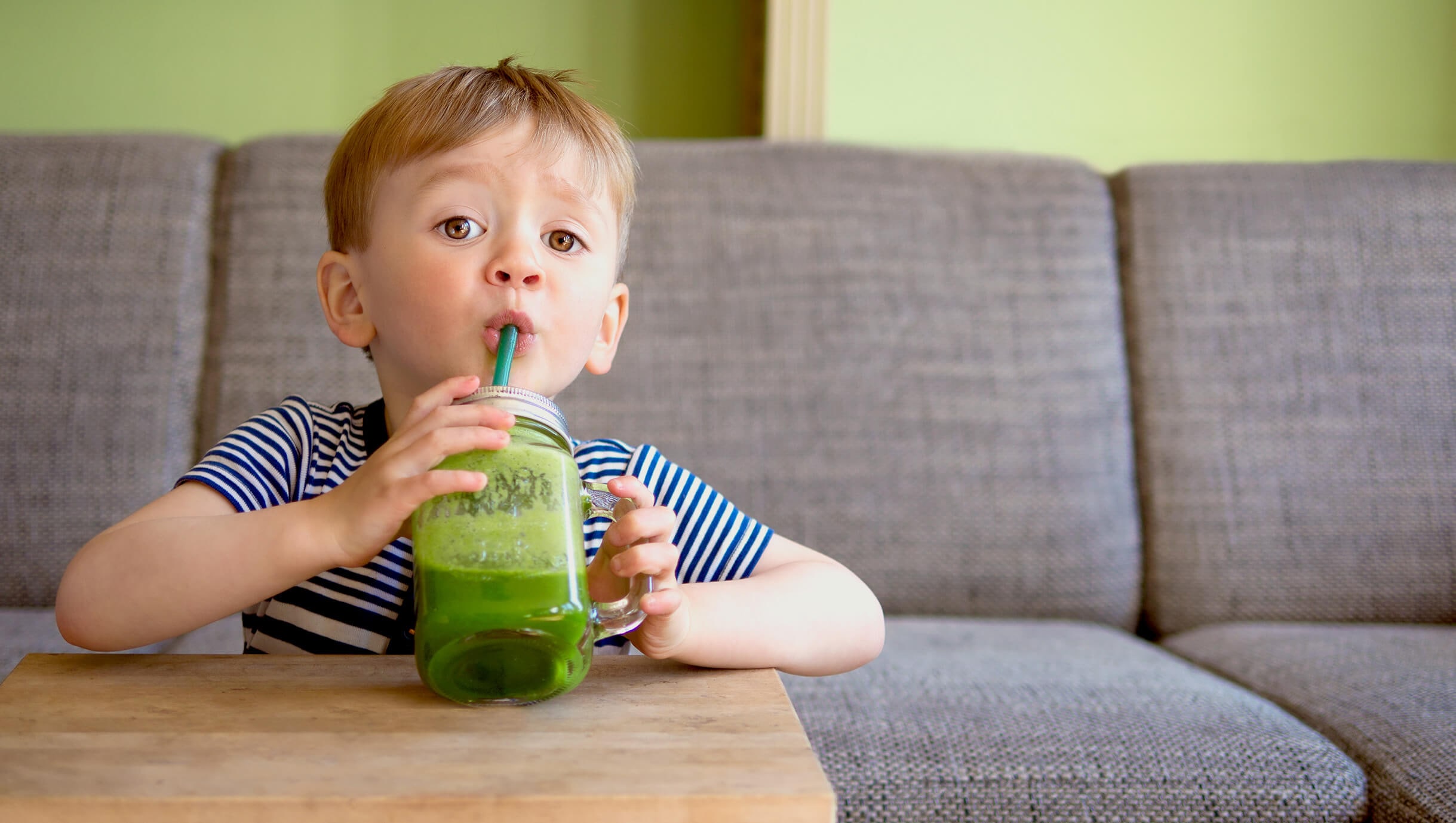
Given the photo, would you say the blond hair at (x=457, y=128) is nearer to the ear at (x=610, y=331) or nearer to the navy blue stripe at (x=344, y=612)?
the ear at (x=610, y=331)

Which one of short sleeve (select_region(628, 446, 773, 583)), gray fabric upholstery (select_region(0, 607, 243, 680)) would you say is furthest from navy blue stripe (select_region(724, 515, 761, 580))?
gray fabric upholstery (select_region(0, 607, 243, 680))

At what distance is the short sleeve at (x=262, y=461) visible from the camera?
0.72m

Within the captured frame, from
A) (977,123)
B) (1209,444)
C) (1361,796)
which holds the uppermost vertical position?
(977,123)

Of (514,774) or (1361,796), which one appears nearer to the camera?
(514,774)

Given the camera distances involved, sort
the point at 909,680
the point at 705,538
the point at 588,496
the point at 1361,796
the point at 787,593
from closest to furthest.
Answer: the point at 588,496 < the point at 787,593 < the point at 705,538 < the point at 1361,796 < the point at 909,680

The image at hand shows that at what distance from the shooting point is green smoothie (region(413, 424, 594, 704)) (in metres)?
0.49

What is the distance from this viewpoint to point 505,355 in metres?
0.62

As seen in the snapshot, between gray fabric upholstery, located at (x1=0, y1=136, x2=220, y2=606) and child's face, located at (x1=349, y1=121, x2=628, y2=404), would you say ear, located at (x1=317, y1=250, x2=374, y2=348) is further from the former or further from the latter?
gray fabric upholstery, located at (x1=0, y1=136, x2=220, y2=606)

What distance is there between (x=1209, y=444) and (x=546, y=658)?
4.14ft

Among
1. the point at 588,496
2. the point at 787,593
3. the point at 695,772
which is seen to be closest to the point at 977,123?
the point at 787,593

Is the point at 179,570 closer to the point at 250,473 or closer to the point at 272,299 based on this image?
the point at 250,473

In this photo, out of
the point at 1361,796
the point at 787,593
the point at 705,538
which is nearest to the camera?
the point at 787,593

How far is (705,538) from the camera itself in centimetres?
82

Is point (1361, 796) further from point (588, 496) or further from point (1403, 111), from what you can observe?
point (1403, 111)
